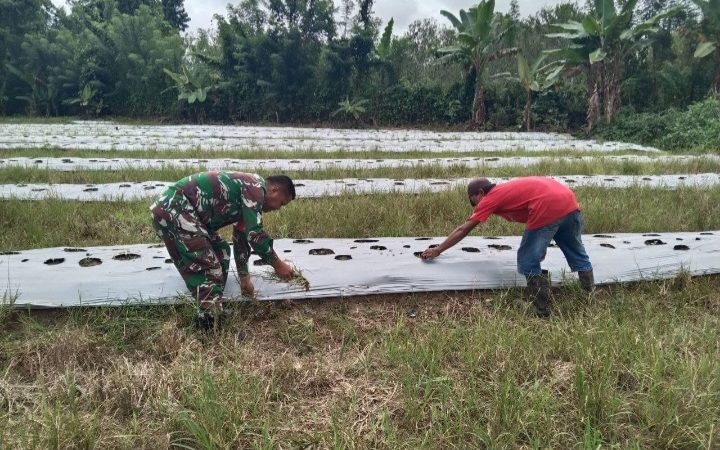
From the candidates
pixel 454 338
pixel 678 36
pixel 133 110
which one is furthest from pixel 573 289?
pixel 133 110

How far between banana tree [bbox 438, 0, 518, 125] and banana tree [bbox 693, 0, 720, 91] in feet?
18.4

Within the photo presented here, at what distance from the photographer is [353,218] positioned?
4.97 meters

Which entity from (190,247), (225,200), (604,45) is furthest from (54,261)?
(604,45)

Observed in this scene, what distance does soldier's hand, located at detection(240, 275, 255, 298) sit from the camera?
315cm

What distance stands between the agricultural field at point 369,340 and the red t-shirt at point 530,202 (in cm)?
51

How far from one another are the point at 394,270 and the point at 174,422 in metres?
1.82

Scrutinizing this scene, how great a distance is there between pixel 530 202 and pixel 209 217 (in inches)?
86.8

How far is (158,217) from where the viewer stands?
291cm

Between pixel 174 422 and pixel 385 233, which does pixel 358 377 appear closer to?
pixel 174 422

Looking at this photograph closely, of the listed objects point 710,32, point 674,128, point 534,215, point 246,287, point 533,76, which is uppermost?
point 710,32

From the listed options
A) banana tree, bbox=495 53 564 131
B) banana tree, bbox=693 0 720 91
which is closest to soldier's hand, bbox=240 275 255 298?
banana tree, bbox=495 53 564 131

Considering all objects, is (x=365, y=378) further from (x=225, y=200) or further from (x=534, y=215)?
(x=534, y=215)

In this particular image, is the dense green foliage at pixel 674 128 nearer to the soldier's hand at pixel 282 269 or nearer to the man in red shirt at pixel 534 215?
the man in red shirt at pixel 534 215

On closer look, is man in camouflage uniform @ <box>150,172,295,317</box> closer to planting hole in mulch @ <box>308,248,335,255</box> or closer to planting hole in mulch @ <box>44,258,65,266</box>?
planting hole in mulch @ <box>308,248,335,255</box>
